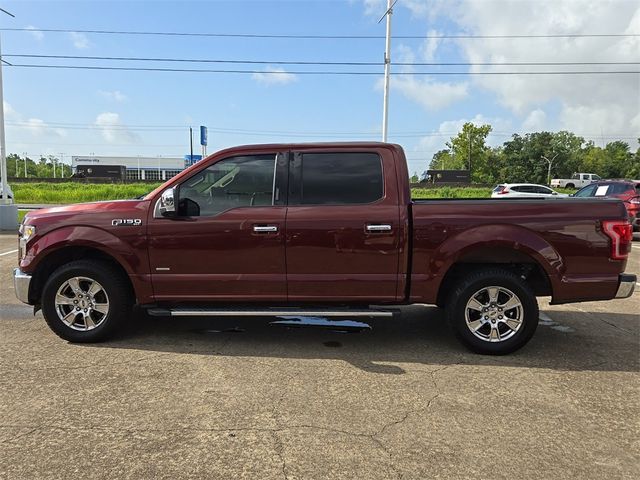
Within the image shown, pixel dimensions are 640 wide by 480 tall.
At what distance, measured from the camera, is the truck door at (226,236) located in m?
4.70

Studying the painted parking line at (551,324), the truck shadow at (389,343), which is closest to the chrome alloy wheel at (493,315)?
the truck shadow at (389,343)

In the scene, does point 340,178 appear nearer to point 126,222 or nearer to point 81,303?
point 126,222

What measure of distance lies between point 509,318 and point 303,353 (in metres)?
1.99

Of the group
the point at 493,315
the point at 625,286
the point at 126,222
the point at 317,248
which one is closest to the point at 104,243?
the point at 126,222

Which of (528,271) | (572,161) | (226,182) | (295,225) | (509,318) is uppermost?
(572,161)

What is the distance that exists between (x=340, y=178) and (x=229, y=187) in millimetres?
1089

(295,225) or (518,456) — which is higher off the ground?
(295,225)

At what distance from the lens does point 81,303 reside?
4910mm

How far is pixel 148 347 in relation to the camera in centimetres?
487

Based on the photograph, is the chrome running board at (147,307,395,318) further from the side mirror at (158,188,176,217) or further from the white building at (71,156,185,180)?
the white building at (71,156,185,180)

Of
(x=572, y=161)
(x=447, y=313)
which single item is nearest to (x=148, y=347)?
(x=447, y=313)

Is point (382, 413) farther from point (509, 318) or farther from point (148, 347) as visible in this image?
point (148, 347)

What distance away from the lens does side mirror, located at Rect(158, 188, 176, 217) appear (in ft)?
15.5

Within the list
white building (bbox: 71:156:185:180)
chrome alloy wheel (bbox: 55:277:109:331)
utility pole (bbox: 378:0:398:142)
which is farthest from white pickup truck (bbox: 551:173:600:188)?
white building (bbox: 71:156:185:180)
